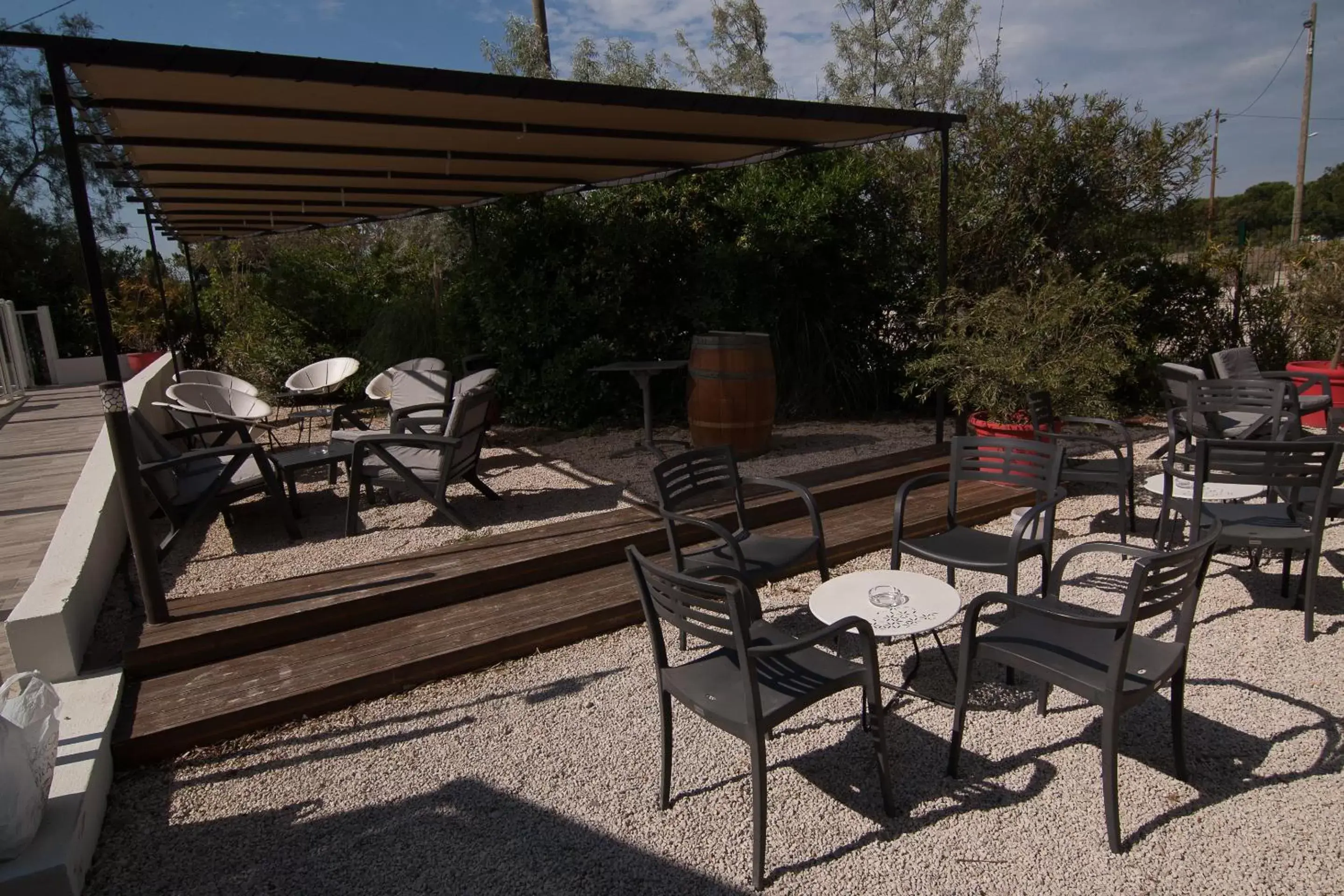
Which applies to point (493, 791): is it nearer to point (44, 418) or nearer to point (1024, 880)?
point (1024, 880)

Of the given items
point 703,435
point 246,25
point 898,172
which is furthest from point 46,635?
point 898,172

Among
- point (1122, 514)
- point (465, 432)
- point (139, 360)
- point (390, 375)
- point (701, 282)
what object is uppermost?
point (701, 282)

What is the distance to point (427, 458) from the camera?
471cm

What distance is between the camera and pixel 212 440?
6.79 m

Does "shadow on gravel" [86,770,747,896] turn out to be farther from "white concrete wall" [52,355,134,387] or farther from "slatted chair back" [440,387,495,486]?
"white concrete wall" [52,355,134,387]

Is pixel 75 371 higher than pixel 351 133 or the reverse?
the reverse

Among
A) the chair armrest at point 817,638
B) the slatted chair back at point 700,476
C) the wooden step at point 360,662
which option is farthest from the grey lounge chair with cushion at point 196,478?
the chair armrest at point 817,638

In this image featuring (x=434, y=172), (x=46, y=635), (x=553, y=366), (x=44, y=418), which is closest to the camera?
(x=46, y=635)

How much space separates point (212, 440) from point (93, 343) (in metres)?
12.0

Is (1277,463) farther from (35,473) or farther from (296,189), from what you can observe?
(35,473)

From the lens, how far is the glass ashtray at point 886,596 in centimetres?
264

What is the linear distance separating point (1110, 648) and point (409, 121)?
12.5ft

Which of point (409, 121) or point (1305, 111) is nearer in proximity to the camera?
point (409, 121)

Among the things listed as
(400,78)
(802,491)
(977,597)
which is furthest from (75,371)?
(977,597)
